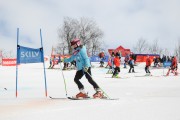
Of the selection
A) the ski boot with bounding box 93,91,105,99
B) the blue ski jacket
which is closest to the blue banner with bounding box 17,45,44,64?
the blue ski jacket

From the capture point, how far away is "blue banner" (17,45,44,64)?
9891 mm

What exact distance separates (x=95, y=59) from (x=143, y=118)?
45.9 metres

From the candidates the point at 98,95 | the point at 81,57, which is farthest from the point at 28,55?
the point at 98,95

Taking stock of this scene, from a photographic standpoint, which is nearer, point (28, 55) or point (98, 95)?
point (98, 95)

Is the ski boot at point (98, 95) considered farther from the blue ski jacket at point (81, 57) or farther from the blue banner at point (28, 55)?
the blue banner at point (28, 55)

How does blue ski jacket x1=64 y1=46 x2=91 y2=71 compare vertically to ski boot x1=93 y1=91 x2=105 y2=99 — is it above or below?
above

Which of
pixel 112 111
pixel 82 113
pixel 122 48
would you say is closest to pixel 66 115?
pixel 82 113

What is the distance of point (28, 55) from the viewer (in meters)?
10.0

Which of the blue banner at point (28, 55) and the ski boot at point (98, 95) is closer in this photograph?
the ski boot at point (98, 95)

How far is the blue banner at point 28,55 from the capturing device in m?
9.89

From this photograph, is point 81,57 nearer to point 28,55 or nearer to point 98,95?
point 98,95

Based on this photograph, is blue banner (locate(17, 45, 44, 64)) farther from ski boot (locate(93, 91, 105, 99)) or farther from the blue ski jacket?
ski boot (locate(93, 91, 105, 99))

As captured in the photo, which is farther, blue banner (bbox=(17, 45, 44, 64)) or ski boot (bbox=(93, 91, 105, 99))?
blue banner (bbox=(17, 45, 44, 64))

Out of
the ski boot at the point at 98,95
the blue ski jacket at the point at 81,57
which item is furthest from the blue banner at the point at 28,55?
the ski boot at the point at 98,95
